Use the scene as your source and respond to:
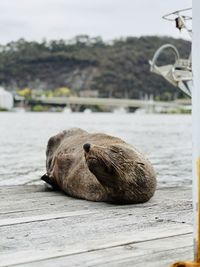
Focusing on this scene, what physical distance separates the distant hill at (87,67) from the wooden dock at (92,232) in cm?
6806

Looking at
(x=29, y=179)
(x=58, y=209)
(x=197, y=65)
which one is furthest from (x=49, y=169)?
(x=197, y=65)

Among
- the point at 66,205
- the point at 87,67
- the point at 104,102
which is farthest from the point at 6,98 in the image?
the point at 66,205

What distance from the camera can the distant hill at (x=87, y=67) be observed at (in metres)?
74.1

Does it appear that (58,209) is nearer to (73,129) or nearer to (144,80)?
(73,129)

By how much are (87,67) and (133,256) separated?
3357 inches

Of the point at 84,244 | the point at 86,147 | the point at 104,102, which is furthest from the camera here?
the point at 104,102

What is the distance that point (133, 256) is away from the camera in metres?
2.15

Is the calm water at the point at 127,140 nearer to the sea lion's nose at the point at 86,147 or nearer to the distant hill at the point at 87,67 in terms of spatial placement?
the sea lion's nose at the point at 86,147

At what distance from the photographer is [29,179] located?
8023mm

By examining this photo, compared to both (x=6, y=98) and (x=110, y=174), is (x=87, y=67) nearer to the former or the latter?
(x=6, y=98)

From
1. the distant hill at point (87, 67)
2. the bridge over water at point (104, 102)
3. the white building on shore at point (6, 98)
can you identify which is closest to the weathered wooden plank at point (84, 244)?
the bridge over water at point (104, 102)

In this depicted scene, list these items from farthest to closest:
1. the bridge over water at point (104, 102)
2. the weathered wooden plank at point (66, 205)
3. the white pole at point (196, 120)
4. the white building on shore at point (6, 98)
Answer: the white building on shore at point (6, 98), the bridge over water at point (104, 102), the weathered wooden plank at point (66, 205), the white pole at point (196, 120)

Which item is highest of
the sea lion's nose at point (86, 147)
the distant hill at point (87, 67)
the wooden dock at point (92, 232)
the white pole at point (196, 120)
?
the distant hill at point (87, 67)

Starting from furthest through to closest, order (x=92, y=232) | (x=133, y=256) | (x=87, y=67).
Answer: (x=87, y=67)
(x=92, y=232)
(x=133, y=256)
